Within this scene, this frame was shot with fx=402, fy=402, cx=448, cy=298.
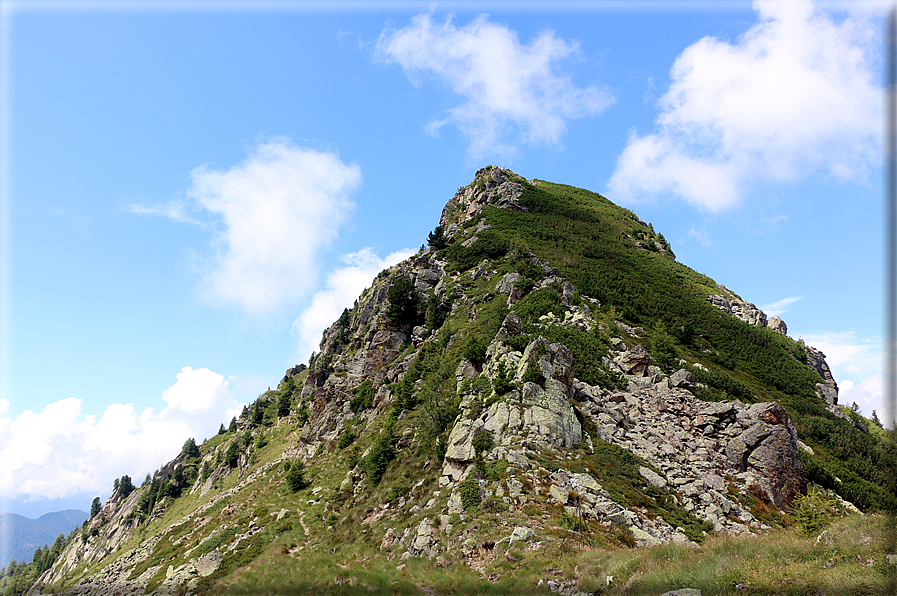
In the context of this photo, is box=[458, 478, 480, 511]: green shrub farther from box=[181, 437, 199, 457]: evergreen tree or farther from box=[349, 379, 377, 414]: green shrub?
box=[181, 437, 199, 457]: evergreen tree

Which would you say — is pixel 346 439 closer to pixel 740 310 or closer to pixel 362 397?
pixel 362 397

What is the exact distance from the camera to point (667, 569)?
1416 cm

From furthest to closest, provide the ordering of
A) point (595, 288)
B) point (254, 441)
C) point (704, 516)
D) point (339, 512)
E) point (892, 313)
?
point (254, 441) → point (595, 288) → point (339, 512) → point (704, 516) → point (892, 313)

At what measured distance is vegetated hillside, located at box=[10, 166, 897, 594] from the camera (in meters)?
21.5

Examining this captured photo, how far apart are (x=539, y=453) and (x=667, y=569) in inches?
506

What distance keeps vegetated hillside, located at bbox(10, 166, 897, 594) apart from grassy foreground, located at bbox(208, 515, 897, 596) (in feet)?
0.44

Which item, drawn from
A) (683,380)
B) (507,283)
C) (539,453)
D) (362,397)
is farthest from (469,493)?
(507,283)

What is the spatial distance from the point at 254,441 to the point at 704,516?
282 ft

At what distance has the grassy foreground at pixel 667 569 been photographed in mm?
11047

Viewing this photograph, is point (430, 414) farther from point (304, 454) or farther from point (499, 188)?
point (499, 188)

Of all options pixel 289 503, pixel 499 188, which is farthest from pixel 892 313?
pixel 499 188

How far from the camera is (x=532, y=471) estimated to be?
25375 mm

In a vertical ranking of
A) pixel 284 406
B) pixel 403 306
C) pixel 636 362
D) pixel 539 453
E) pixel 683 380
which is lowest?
pixel 539 453

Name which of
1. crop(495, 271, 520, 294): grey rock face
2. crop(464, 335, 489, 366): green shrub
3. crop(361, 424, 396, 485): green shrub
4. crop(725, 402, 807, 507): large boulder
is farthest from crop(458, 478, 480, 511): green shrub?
crop(495, 271, 520, 294): grey rock face
